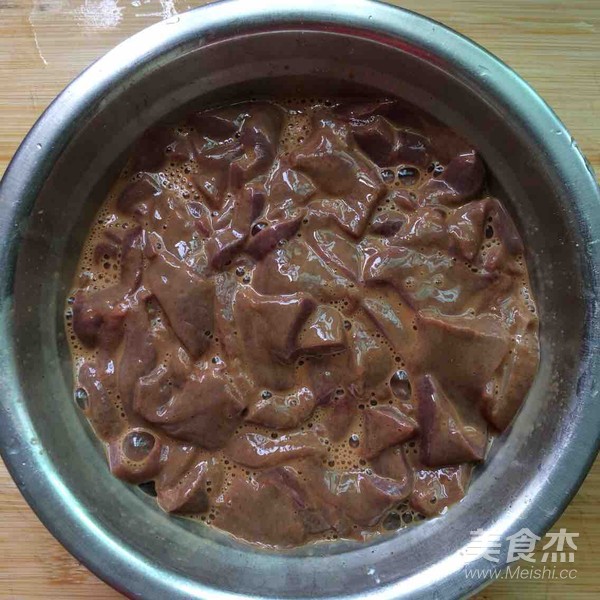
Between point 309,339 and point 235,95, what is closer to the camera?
point 309,339

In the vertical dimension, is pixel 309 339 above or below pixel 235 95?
below

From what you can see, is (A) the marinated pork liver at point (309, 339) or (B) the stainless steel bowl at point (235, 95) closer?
(B) the stainless steel bowl at point (235, 95)

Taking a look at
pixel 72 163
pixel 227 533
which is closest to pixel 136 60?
pixel 72 163

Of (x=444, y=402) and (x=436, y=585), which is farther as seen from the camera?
(x=444, y=402)

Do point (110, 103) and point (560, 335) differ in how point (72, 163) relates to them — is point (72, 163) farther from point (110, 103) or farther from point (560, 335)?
point (560, 335)
